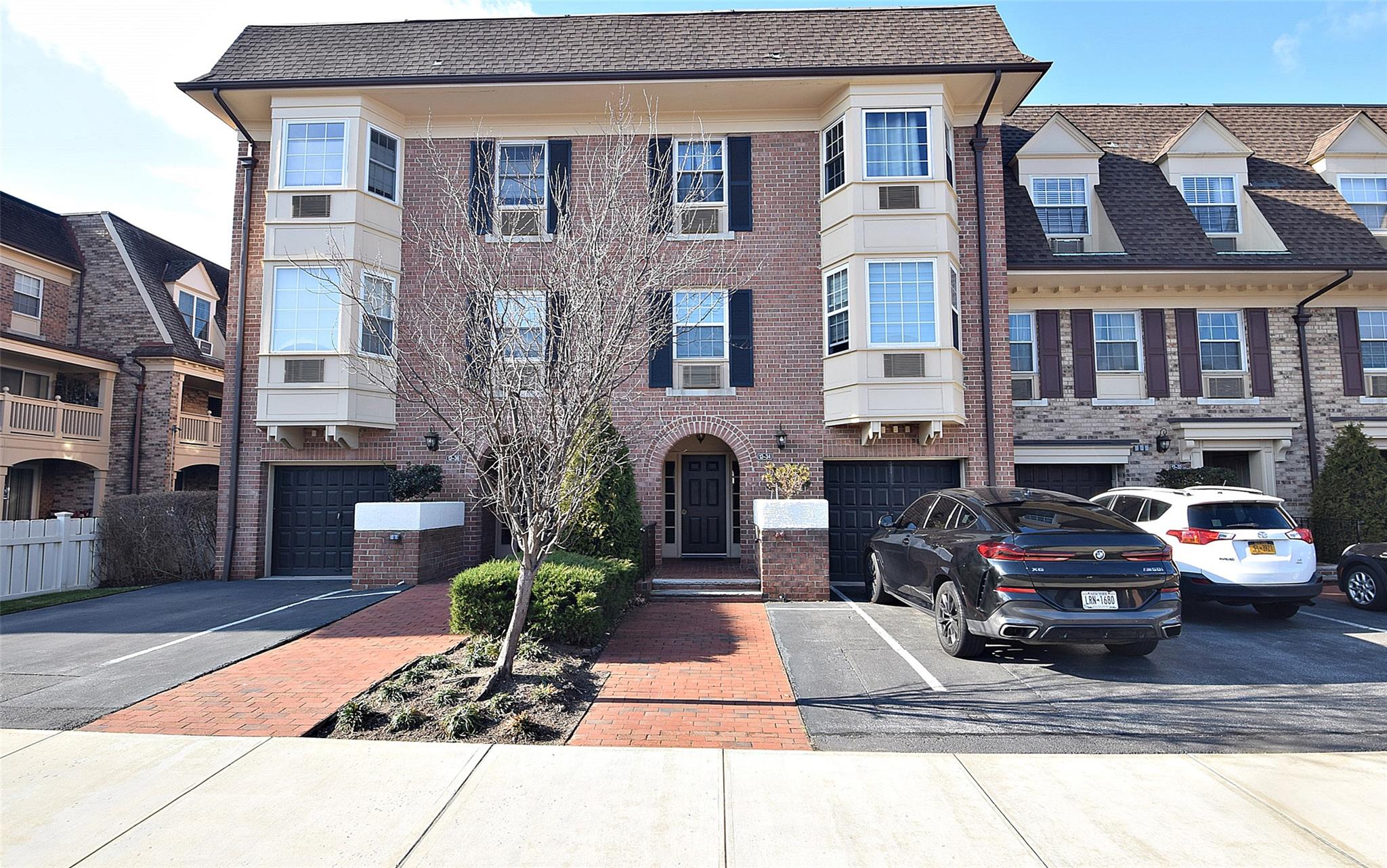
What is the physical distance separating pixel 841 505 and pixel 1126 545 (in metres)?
6.77

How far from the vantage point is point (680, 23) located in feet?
44.6

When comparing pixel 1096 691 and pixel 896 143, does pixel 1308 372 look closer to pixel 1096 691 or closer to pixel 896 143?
pixel 896 143

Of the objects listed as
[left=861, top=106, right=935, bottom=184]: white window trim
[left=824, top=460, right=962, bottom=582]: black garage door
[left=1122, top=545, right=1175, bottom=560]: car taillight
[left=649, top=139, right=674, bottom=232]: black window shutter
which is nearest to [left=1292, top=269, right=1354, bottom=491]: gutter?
[left=824, top=460, right=962, bottom=582]: black garage door

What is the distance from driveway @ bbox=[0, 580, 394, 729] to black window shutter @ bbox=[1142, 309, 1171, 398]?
607 inches

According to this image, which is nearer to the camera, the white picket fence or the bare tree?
the bare tree

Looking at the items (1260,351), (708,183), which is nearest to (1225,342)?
(1260,351)

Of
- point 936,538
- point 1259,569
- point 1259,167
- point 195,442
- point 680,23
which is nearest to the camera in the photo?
point 936,538

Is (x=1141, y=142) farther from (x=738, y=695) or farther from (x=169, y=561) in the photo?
(x=169, y=561)

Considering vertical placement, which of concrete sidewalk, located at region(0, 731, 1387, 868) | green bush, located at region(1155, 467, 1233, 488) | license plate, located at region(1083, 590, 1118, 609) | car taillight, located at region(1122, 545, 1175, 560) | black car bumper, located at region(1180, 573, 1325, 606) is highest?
green bush, located at region(1155, 467, 1233, 488)

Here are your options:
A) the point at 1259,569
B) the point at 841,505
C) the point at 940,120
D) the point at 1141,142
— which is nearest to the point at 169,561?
the point at 841,505

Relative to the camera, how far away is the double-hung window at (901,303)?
1202 cm

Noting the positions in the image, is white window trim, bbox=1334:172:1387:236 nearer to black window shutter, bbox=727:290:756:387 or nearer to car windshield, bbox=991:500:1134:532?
black window shutter, bbox=727:290:756:387

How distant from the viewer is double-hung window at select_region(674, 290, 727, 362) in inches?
499

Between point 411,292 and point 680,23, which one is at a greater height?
point 680,23
